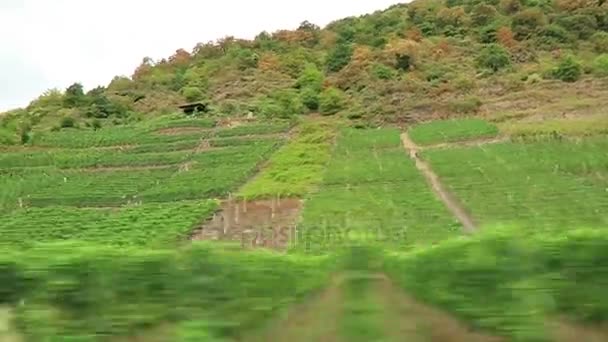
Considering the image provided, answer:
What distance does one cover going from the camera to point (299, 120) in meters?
58.3

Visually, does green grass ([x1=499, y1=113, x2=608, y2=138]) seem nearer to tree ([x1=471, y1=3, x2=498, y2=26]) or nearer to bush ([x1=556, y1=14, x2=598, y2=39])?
bush ([x1=556, y1=14, x2=598, y2=39])

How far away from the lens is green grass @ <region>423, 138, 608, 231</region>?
73.4 ft

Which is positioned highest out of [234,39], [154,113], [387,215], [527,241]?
[234,39]

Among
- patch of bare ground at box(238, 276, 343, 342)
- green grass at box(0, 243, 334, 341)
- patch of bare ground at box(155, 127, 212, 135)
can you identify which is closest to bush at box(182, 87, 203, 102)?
patch of bare ground at box(155, 127, 212, 135)

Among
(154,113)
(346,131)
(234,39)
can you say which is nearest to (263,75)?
(154,113)

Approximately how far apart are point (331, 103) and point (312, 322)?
57.2m

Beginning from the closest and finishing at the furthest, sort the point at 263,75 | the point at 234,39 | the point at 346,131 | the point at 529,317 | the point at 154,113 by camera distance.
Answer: the point at 529,317, the point at 346,131, the point at 154,113, the point at 263,75, the point at 234,39

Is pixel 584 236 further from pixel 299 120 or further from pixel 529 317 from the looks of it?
pixel 299 120

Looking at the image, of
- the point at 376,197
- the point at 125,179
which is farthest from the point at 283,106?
the point at 376,197

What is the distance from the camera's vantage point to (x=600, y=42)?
68188mm

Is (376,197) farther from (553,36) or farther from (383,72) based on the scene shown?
(553,36)

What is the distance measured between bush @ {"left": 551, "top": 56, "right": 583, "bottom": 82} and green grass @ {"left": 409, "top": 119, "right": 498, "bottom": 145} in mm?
13460

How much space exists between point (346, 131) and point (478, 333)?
48283 millimetres

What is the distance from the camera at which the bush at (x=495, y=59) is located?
223ft
